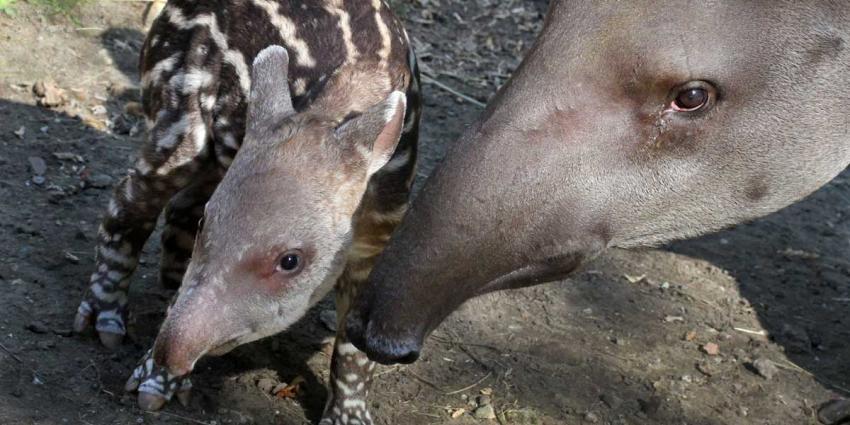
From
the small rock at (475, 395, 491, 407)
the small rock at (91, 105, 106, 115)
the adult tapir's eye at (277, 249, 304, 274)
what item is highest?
the adult tapir's eye at (277, 249, 304, 274)

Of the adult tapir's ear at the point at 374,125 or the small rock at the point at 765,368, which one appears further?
the small rock at the point at 765,368

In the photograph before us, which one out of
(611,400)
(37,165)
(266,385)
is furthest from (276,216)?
(37,165)

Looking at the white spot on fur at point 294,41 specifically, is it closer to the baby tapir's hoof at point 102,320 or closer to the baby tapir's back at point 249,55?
the baby tapir's back at point 249,55

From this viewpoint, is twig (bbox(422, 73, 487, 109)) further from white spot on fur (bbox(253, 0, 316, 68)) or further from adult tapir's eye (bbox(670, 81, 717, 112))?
adult tapir's eye (bbox(670, 81, 717, 112))

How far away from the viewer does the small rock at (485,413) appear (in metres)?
5.05

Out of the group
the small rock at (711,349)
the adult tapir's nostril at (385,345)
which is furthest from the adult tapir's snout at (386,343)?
the small rock at (711,349)

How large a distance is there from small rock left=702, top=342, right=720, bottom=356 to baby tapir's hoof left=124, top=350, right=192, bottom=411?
244cm

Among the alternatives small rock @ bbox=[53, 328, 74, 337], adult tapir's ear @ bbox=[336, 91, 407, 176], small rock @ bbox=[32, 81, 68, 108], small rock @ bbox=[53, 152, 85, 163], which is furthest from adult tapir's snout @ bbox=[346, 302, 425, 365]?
small rock @ bbox=[32, 81, 68, 108]

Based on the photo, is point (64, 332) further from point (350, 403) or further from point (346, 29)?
point (346, 29)

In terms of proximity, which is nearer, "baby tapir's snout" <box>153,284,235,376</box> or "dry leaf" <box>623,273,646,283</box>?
"baby tapir's snout" <box>153,284,235,376</box>

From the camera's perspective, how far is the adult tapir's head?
11.1 ft

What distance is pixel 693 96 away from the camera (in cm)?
358

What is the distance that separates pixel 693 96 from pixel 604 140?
293 mm

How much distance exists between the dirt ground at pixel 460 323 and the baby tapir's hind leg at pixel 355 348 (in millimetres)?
222
